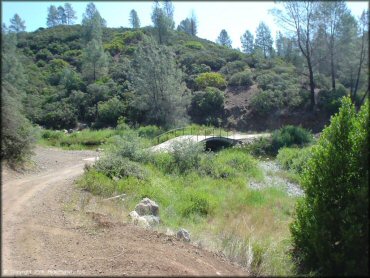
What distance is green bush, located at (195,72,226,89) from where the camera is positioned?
135 feet

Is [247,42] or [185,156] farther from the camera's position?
[247,42]

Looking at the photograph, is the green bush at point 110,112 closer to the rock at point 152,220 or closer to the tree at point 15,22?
the tree at point 15,22

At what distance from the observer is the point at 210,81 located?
137ft

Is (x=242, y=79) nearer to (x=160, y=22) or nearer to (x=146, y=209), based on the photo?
(x=160, y=22)

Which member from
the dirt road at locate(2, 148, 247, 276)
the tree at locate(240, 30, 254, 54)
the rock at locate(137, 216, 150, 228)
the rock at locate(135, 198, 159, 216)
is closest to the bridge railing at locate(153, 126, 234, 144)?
the rock at locate(135, 198, 159, 216)

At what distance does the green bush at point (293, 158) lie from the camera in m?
20.2

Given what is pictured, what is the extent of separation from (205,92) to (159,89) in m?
8.86

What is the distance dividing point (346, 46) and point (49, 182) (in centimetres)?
3581

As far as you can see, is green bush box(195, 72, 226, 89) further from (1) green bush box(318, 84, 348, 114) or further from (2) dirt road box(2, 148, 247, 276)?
(2) dirt road box(2, 148, 247, 276)

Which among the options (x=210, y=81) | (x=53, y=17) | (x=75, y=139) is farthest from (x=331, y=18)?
(x=53, y=17)

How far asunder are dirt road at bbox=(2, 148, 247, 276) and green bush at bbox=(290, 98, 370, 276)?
118cm

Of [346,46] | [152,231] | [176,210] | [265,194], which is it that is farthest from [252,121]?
[152,231]

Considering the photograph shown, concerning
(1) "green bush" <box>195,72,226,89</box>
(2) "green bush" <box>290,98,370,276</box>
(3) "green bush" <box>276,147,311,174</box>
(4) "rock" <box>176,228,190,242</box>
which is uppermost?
(1) "green bush" <box>195,72,226,89</box>

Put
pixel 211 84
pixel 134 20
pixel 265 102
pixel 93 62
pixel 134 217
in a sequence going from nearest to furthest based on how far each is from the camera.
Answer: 1. pixel 134 217
2. pixel 265 102
3. pixel 93 62
4. pixel 211 84
5. pixel 134 20
